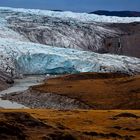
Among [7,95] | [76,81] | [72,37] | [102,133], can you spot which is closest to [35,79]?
[76,81]

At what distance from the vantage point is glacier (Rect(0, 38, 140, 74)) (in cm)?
8931

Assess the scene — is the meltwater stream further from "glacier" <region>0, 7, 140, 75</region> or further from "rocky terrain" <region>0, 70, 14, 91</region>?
"glacier" <region>0, 7, 140, 75</region>

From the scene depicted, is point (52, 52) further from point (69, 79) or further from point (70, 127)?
point (70, 127)

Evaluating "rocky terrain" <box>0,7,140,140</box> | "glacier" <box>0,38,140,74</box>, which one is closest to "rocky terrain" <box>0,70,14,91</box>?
"rocky terrain" <box>0,7,140,140</box>

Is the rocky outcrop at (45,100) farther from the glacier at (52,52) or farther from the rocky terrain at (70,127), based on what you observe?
the glacier at (52,52)

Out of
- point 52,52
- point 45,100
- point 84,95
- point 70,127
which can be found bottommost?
point 45,100

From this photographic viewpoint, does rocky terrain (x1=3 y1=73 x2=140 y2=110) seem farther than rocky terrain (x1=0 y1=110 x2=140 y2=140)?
Yes

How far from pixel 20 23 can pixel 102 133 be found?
306 ft

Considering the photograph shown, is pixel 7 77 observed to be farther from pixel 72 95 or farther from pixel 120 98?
pixel 120 98

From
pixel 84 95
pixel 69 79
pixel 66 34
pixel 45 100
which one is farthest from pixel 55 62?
pixel 66 34

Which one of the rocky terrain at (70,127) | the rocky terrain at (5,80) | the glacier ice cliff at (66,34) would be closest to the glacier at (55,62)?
the rocky terrain at (5,80)

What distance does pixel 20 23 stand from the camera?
12356cm

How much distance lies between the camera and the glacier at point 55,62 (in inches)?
3516

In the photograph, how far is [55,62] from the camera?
→ 3504 inches
